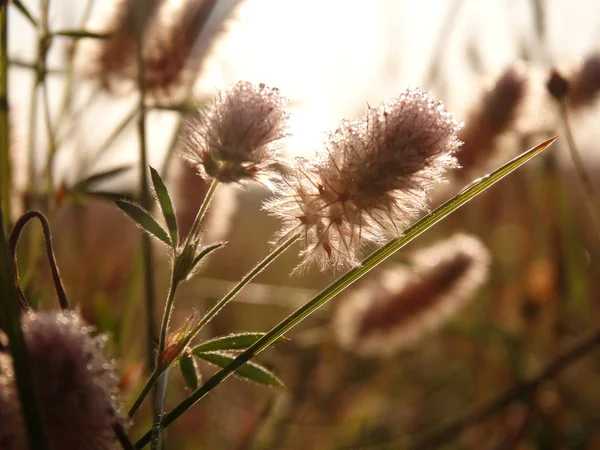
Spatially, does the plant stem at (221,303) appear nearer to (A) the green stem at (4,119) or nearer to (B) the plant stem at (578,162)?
(A) the green stem at (4,119)

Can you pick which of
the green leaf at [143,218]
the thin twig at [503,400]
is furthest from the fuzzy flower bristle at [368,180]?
the thin twig at [503,400]

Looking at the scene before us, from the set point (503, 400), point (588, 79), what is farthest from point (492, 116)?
point (503, 400)

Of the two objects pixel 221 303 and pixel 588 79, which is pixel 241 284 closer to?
pixel 221 303

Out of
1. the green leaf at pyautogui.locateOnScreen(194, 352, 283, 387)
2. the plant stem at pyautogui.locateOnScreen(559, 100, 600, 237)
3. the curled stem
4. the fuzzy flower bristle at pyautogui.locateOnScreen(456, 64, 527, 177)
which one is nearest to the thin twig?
the plant stem at pyautogui.locateOnScreen(559, 100, 600, 237)

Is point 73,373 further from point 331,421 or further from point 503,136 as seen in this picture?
point 331,421

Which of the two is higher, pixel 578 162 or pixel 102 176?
pixel 102 176

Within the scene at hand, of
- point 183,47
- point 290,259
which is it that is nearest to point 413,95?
point 183,47
